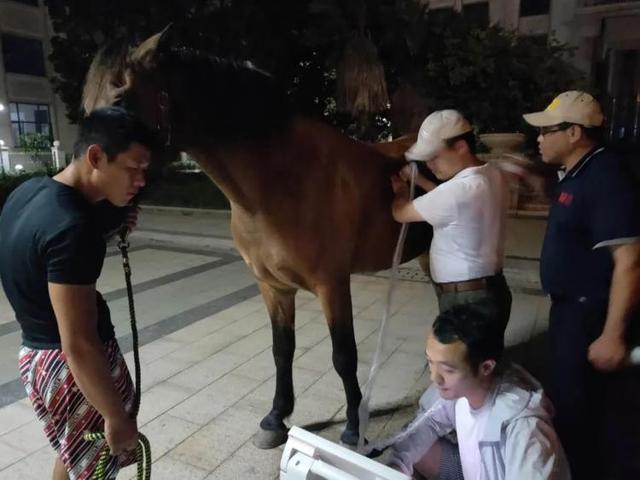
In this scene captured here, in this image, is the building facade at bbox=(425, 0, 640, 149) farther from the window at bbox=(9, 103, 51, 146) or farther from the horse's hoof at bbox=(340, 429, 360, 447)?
the window at bbox=(9, 103, 51, 146)

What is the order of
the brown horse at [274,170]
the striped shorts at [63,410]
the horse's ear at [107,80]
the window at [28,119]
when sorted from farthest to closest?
the window at [28,119] → the brown horse at [274,170] → the horse's ear at [107,80] → the striped shorts at [63,410]

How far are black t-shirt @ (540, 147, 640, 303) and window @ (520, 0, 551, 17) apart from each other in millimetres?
17762

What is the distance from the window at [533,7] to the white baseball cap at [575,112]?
17599 millimetres

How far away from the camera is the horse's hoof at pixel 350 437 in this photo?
7.59 feet

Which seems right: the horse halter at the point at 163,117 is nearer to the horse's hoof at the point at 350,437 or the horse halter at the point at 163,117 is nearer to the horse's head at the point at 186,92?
the horse's head at the point at 186,92

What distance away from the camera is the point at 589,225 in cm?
170

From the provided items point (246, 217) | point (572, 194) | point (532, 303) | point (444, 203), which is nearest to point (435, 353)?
point (444, 203)

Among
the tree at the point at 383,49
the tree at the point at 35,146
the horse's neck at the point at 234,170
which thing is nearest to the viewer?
the horse's neck at the point at 234,170

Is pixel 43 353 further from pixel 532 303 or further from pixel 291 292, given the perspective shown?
pixel 532 303

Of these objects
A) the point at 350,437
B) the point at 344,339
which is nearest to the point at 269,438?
the point at 350,437

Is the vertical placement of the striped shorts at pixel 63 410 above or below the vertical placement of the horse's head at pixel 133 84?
below

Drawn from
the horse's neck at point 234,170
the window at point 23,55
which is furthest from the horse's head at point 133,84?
the window at point 23,55

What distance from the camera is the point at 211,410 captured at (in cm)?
266

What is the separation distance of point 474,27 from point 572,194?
7.29 m
